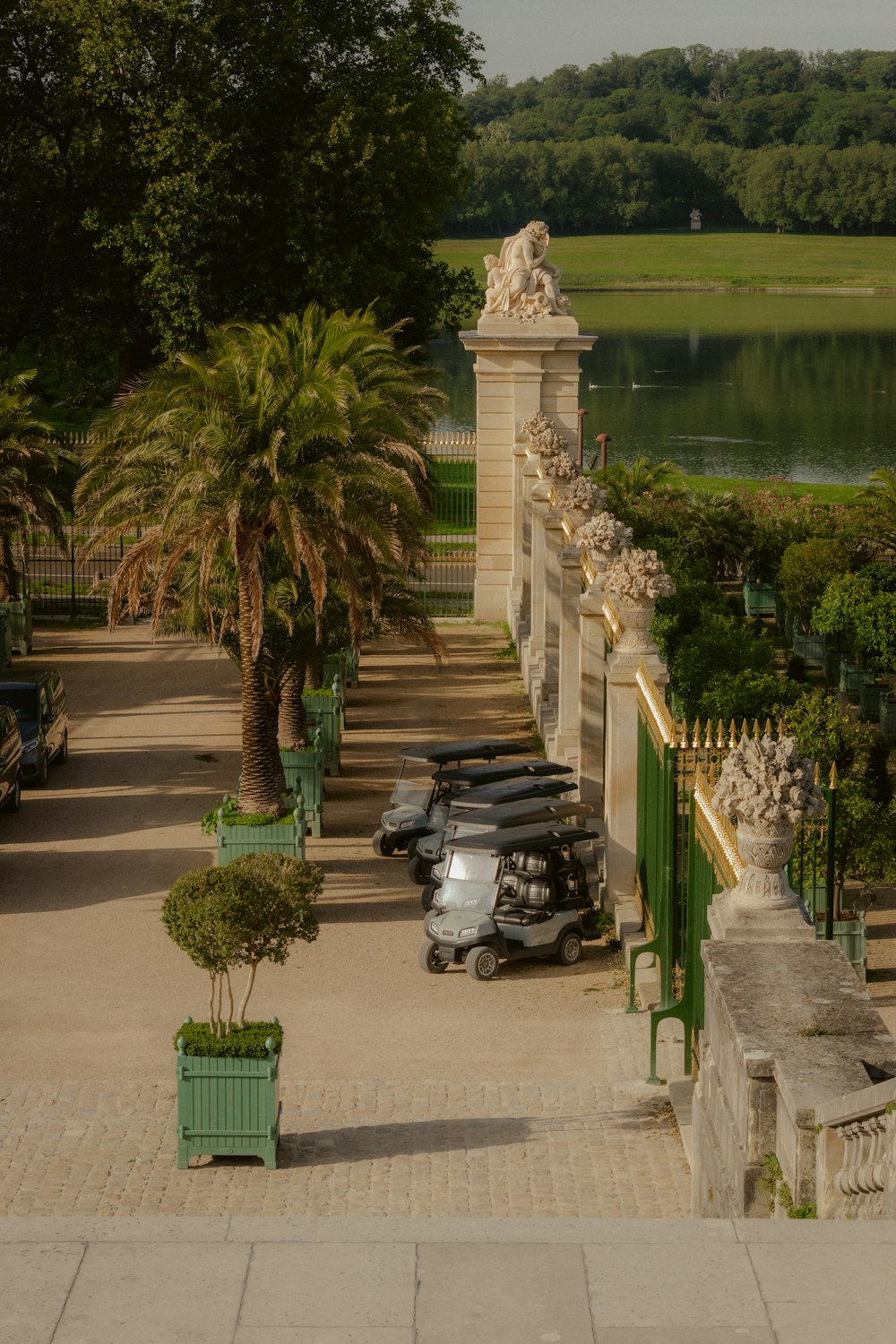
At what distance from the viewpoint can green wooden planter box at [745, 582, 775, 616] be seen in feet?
123

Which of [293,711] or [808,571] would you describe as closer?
[293,711]

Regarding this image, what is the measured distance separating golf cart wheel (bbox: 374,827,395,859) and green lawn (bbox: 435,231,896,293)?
149m

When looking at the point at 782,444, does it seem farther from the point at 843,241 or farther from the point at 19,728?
the point at 843,241

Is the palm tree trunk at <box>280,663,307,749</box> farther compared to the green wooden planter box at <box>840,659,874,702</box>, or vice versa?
the green wooden planter box at <box>840,659,874,702</box>

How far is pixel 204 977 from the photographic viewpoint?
16.6 metres

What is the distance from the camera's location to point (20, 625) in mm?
34281

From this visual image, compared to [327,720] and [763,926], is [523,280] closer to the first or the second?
[327,720]

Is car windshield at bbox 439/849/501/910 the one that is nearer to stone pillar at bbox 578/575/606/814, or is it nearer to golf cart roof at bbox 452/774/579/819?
golf cart roof at bbox 452/774/579/819

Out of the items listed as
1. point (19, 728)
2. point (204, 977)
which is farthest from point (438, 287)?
point (204, 977)

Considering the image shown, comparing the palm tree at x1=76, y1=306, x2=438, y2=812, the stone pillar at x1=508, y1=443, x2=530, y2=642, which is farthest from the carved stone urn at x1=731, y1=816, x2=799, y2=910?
the stone pillar at x1=508, y1=443, x2=530, y2=642

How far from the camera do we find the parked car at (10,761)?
22172mm

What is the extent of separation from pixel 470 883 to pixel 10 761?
25.3 feet

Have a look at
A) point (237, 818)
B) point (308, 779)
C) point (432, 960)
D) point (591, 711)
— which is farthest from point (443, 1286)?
point (308, 779)

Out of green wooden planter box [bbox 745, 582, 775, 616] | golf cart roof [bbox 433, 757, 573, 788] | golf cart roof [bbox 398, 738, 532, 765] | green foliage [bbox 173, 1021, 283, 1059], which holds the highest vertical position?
green foliage [bbox 173, 1021, 283, 1059]
